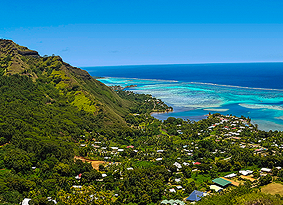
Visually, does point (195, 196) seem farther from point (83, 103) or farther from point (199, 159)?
point (83, 103)

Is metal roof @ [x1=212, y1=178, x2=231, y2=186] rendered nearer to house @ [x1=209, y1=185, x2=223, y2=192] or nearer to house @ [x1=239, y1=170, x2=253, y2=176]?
house @ [x1=209, y1=185, x2=223, y2=192]

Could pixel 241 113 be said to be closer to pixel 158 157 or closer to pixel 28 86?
pixel 158 157

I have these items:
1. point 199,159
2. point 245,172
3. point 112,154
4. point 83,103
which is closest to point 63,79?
point 83,103

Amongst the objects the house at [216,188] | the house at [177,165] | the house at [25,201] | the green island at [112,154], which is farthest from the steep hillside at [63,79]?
the house at [25,201]

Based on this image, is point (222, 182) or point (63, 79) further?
point (63, 79)

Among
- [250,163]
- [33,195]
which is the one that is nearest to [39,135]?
[33,195]

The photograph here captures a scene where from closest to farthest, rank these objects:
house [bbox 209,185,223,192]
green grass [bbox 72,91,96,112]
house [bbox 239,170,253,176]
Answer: house [bbox 209,185,223,192] → house [bbox 239,170,253,176] → green grass [bbox 72,91,96,112]

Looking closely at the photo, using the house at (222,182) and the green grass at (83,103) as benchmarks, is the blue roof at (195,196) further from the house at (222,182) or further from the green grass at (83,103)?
the green grass at (83,103)

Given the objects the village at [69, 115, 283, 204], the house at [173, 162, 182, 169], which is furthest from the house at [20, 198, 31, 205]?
the house at [173, 162, 182, 169]
